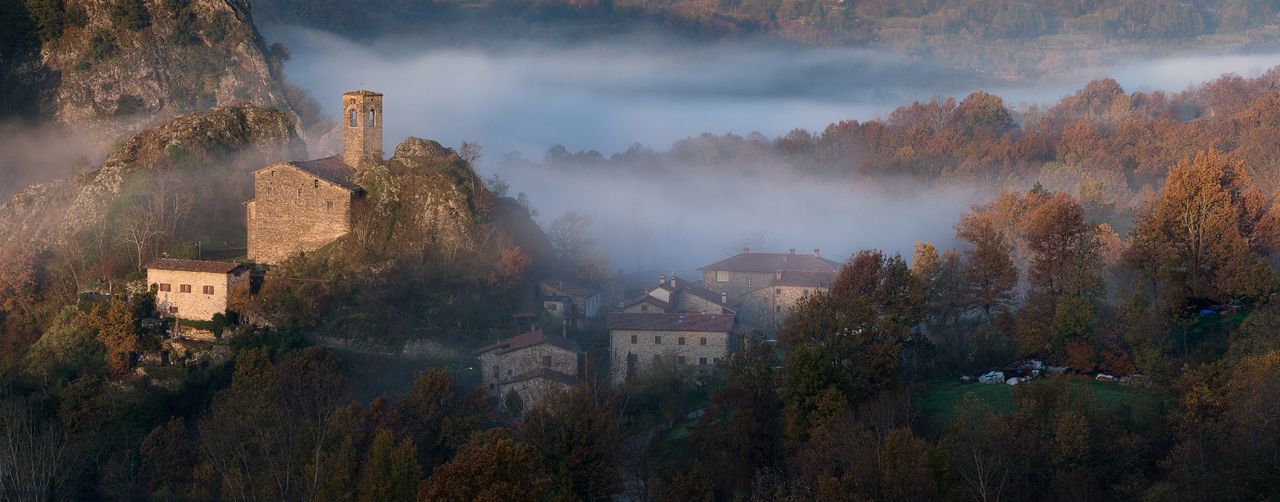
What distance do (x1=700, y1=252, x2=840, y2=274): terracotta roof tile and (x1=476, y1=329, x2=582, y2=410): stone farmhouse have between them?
12.1 m

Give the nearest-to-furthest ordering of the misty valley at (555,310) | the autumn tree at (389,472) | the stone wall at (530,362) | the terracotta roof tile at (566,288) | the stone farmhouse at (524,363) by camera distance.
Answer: the autumn tree at (389,472) < the misty valley at (555,310) < the stone farmhouse at (524,363) < the stone wall at (530,362) < the terracotta roof tile at (566,288)

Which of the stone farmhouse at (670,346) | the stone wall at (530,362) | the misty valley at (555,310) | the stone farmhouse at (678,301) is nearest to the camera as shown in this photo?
the misty valley at (555,310)

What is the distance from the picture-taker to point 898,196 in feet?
245

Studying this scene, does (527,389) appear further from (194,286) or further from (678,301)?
(194,286)

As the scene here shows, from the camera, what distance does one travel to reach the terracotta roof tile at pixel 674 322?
43.1 metres

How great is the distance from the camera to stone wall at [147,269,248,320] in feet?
141

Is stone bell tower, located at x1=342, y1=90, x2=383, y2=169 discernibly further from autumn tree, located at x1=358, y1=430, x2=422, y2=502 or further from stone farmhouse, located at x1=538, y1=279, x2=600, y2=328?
autumn tree, located at x1=358, y1=430, x2=422, y2=502

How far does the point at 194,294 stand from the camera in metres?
43.1

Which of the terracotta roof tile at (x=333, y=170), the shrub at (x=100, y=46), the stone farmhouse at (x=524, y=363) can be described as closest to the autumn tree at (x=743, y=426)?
the stone farmhouse at (x=524, y=363)

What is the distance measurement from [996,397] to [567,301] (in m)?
17.5

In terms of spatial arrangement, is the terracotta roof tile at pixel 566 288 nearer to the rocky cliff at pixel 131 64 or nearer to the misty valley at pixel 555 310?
the misty valley at pixel 555 310

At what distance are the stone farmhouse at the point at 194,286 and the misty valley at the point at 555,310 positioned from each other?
10 cm

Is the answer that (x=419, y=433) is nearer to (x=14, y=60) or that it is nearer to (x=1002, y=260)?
(x=1002, y=260)

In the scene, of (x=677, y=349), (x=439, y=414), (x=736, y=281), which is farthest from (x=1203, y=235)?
(x=439, y=414)
